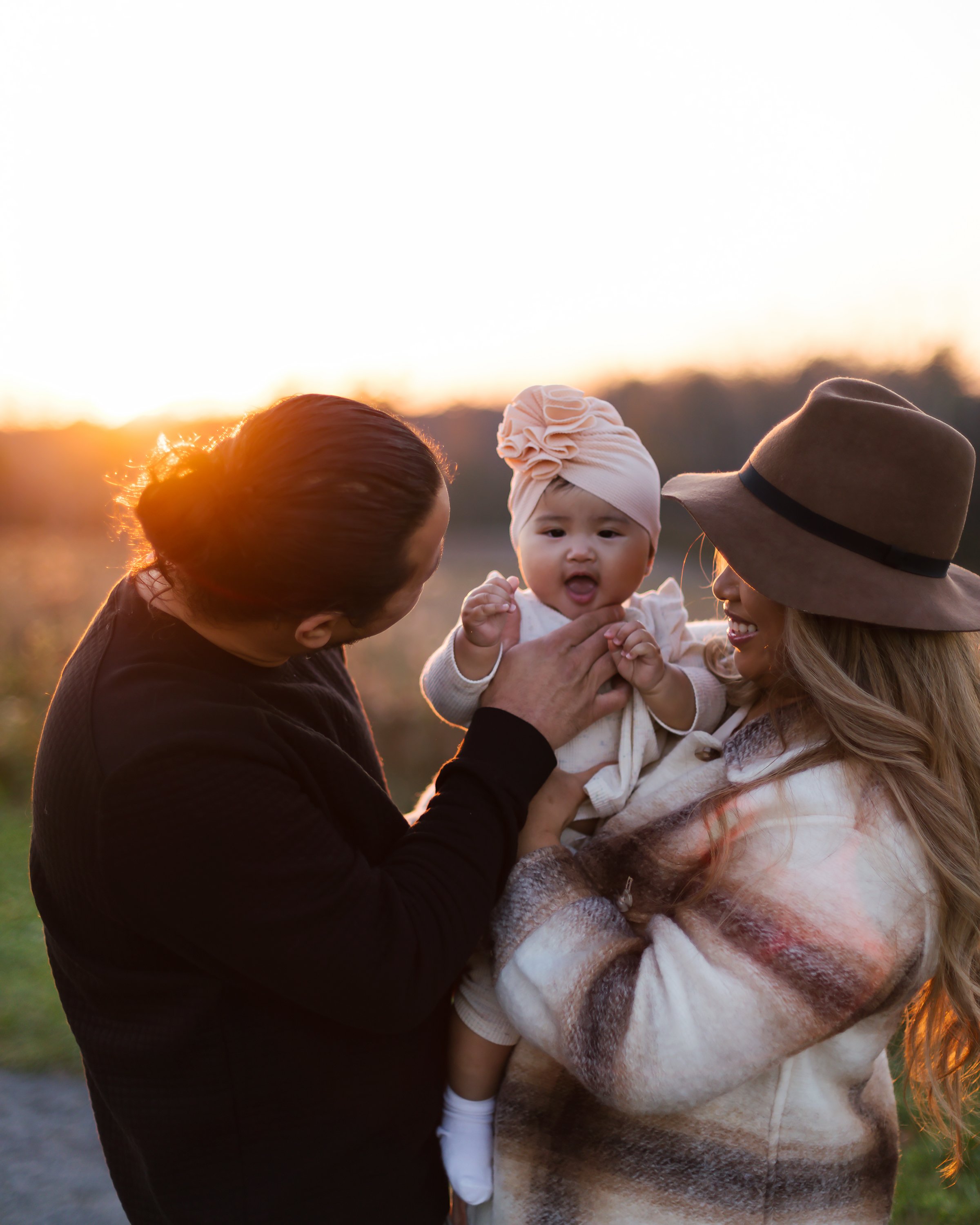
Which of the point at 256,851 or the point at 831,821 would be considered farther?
the point at 831,821

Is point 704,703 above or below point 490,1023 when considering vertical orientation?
above

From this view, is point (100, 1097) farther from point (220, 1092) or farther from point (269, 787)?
point (269, 787)

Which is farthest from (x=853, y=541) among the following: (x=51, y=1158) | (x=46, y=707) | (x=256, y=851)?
(x=46, y=707)

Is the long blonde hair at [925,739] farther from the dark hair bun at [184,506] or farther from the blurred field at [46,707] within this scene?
the blurred field at [46,707]

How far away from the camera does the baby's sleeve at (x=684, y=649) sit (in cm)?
229

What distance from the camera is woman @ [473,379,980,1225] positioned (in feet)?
4.94

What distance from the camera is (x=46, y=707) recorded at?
7.89 m

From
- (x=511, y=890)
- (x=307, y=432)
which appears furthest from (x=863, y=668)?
(x=307, y=432)

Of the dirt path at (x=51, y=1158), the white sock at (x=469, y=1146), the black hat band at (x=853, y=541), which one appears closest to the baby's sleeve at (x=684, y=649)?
the black hat band at (x=853, y=541)

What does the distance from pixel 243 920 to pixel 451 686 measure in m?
1.11

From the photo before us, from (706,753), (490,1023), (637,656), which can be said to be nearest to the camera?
(490,1023)

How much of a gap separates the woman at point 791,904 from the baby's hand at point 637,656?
0.32m

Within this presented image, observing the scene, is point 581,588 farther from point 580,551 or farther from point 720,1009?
point 720,1009

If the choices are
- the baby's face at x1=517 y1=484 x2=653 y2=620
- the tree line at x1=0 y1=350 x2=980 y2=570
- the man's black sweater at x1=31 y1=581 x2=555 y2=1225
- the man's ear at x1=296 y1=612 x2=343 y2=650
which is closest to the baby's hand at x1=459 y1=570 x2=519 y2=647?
the baby's face at x1=517 y1=484 x2=653 y2=620
